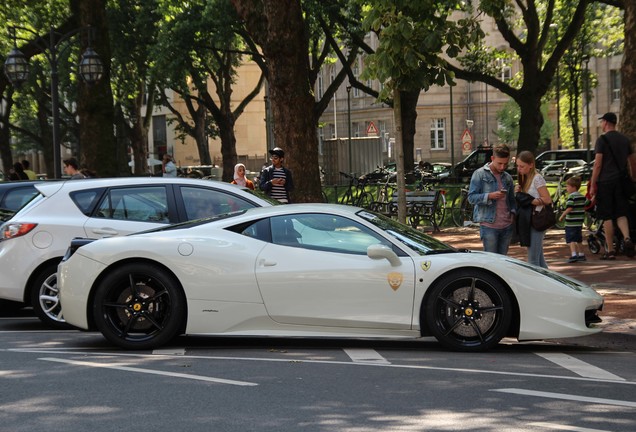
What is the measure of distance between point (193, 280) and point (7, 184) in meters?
5.33

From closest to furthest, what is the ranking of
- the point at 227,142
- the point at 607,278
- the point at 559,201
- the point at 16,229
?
the point at 16,229
the point at 607,278
the point at 559,201
the point at 227,142

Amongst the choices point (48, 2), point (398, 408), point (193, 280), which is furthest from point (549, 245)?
point (48, 2)

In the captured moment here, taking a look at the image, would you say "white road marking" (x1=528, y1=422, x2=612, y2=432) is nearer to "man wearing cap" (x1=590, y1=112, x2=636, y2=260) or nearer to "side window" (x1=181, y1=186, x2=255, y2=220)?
"side window" (x1=181, y1=186, x2=255, y2=220)

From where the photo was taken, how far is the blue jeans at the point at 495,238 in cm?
1227

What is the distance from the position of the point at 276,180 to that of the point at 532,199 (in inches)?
231

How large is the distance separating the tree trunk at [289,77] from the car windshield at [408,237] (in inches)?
361

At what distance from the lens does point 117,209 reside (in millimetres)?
11602

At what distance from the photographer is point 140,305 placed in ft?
30.9

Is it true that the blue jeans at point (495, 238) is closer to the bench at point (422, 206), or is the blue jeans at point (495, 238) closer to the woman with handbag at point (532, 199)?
the woman with handbag at point (532, 199)

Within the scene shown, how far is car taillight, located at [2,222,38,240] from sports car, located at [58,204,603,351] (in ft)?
6.20

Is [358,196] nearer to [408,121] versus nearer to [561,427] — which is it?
[408,121]

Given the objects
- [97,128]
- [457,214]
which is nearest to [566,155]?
[457,214]

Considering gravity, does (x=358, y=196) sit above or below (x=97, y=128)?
below

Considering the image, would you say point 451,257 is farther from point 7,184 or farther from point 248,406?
point 7,184
